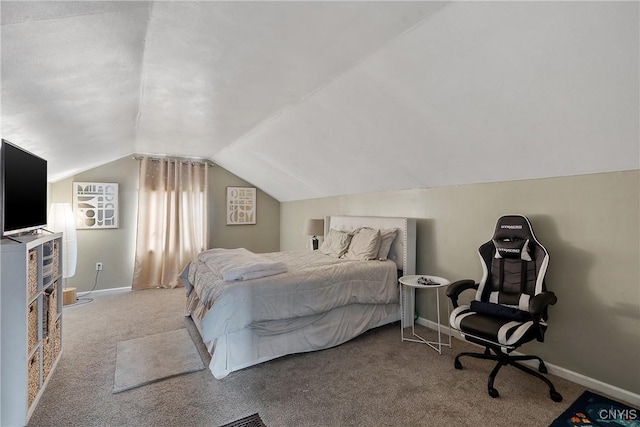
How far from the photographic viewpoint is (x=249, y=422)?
1.85 metres

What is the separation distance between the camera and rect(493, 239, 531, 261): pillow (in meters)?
2.40

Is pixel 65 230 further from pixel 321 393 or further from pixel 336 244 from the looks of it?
pixel 321 393

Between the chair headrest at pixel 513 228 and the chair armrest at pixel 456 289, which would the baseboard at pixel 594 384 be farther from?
the chair headrest at pixel 513 228

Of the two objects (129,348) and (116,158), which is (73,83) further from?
(116,158)

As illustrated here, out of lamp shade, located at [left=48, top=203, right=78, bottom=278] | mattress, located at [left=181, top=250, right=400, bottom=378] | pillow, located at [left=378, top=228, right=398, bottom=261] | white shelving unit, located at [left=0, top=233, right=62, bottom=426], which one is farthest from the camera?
lamp shade, located at [left=48, top=203, right=78, bottom=278]

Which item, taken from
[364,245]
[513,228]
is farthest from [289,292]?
[513,228]

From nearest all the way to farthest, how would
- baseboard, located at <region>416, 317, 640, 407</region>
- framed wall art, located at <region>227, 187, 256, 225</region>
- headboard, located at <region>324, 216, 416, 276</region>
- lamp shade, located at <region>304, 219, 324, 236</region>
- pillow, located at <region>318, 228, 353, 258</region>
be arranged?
baseboard, located at <region>416, 317, 640, 407</region> → headboard, located at <region>324, 216, 416, 276</region> → pillow, located at <region>318, 228, 353, 258</region> → lamp shade, located at <region>304, 219, 324, 236</region> → framed wall art, located at <region>227, 187, 256, 225</region>

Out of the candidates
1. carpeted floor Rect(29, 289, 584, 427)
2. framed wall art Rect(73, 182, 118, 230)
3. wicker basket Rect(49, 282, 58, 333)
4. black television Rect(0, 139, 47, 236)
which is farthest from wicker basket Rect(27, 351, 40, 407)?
→ framed wall art Rect(73, 182, 118, 230)

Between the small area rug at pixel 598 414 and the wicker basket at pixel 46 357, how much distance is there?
339 cm

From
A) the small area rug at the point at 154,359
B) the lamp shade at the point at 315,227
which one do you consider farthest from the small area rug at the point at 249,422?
the lamp shade at the point at 315,227

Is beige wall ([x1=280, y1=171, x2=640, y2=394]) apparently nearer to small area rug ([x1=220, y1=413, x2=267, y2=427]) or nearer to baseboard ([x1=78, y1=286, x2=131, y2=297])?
small area rug ([x1=220, y1=413, x2=267, y2=427])

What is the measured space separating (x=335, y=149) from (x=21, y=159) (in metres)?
2.66

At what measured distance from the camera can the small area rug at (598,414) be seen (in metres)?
1.83

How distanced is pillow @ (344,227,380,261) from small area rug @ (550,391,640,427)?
195 centimetres
